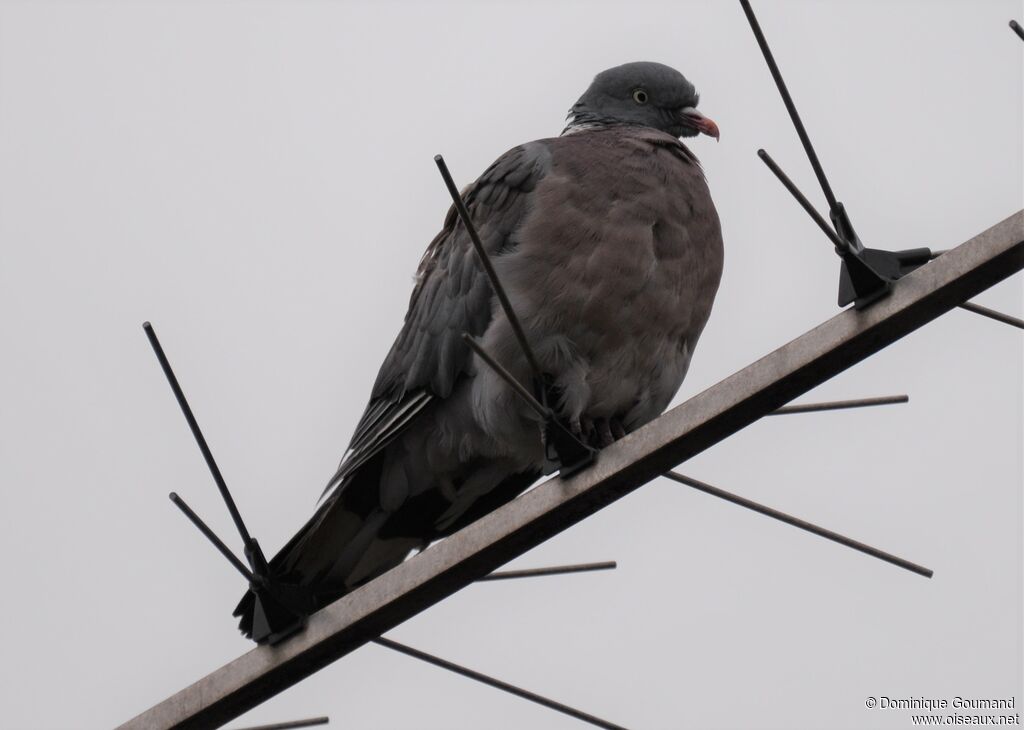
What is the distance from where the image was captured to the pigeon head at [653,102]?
17.1 feet

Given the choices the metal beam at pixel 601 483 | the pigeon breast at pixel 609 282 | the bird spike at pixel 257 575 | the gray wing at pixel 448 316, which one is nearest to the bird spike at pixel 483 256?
the metal beam at pixel 601 483

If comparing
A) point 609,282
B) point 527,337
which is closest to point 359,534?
point 527,337

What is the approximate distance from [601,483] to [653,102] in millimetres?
2729

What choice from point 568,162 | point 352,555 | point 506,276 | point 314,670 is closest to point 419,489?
point 352,555

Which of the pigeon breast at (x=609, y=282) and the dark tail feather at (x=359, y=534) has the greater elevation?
the pigeon breast at (x=609, y=282)

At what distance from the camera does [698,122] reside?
17.1 feet

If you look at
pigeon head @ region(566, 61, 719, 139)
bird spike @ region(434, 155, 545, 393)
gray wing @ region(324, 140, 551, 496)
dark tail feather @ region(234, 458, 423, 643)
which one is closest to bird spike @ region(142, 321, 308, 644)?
bird spike @ region(434, 155, 545, 393)

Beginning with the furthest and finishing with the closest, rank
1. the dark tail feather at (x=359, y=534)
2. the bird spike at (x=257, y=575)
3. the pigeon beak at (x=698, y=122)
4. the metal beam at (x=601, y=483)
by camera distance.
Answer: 1. the pigeon beak at (x=698, y=122)
2. the dark tail feather at (x=359, y=534)
3. the bird spike at (x=257, y=575)
4. the metal beam at (x=601, y=483)

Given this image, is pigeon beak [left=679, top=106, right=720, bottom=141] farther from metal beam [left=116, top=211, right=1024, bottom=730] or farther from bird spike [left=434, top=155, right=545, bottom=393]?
metal beam [left=116, top=211, right=1024, bottom=730]

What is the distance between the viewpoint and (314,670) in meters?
3.09

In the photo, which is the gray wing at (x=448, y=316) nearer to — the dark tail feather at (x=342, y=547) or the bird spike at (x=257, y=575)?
the dark tail feather at (x=342, y=547)

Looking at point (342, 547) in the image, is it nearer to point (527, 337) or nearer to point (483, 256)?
point (527, 337)

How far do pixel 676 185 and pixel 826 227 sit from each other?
191 cm

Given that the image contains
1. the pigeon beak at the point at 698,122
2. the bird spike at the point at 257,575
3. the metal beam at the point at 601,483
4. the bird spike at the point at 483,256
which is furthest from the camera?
the pigeon beak at the point at 698,122
